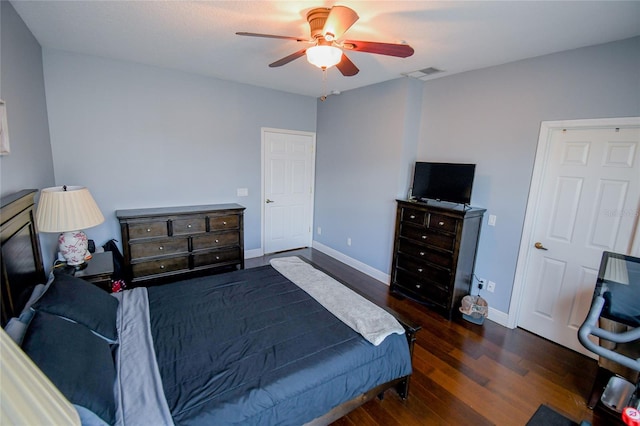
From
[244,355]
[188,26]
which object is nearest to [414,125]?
[188,26]

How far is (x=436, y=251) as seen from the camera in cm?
319

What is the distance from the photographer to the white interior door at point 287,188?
4598mm

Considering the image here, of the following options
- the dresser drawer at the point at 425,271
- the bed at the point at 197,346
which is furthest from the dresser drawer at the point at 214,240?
the dresser drawer at the point at 425,271

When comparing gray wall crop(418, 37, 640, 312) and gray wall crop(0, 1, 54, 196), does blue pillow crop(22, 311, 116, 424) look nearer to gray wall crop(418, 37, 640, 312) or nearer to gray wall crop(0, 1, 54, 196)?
gray wall crop(0, 1, 54, 196)

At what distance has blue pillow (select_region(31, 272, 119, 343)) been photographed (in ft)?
4.89

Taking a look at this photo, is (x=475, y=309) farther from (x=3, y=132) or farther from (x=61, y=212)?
(x=3, y=132)

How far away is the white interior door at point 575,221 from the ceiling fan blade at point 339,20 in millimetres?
2212

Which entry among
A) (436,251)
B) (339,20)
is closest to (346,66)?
(339,20)

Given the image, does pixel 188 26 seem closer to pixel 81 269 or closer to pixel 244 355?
pixel 81 269

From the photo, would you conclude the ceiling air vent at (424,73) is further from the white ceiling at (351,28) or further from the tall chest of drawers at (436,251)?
the tall chest of drawers at (436,251)

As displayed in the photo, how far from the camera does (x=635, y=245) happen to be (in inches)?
89.0

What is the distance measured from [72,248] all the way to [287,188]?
9.83 ft

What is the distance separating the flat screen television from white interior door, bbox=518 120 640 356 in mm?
589

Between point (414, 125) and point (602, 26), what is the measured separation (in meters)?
1.80
